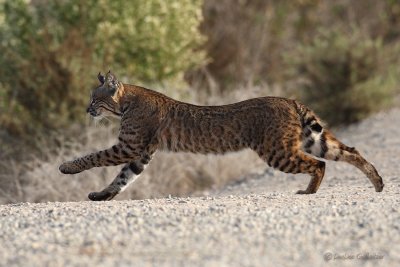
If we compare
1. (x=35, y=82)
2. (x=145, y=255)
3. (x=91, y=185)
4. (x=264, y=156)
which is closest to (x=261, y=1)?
(x=35, y=82)

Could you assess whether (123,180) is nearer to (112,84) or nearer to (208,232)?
(112,84)

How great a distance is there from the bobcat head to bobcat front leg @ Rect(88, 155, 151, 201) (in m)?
0.70

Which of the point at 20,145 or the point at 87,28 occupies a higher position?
the point at 87,28

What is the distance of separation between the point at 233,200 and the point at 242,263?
2.96 m

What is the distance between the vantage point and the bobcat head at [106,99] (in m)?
9.92

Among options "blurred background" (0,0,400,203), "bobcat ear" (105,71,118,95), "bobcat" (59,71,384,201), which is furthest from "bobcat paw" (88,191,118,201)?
"blurred background" (0,0,400,203)

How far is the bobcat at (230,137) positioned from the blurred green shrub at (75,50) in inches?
202

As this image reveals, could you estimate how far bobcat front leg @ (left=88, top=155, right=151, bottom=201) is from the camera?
375 inches

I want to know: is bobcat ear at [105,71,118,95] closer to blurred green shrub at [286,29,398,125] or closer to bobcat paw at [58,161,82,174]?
bobcat paw at [58,161,82,174]

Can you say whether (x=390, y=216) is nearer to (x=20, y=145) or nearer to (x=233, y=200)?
(x=233, y=200)

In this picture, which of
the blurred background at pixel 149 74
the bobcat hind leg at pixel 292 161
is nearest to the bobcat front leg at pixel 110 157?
the bobcat hind leg at pixel 292 161

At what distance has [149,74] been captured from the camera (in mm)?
16594

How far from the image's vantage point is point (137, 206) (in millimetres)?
7910

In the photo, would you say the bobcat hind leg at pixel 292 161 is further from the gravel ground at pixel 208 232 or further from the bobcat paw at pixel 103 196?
the bobcat paw at pixel 103 196
